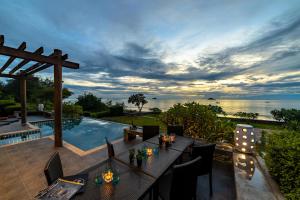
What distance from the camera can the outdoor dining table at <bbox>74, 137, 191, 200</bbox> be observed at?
122cm

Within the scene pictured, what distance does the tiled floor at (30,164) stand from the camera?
236 cm

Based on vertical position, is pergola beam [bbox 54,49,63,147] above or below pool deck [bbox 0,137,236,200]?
above

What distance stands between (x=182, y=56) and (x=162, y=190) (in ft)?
24.9

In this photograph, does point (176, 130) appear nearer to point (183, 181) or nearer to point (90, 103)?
point (183, 181)

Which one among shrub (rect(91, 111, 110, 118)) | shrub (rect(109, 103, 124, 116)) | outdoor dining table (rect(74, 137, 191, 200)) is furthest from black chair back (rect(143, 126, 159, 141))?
shrub (rect(109, 103, 124, 116))

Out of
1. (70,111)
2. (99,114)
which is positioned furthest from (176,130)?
(99,114)

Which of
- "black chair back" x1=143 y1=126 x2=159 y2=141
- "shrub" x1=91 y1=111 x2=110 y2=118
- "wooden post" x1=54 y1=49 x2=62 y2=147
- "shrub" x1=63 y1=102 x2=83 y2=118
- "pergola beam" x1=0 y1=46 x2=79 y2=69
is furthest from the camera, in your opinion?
"shrub" x1=91 y1=111 x2=110 y2=118

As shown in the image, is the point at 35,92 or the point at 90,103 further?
the point at 90,103

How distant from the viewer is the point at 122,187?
133 cm

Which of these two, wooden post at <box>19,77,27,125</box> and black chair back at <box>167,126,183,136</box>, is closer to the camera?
black chair back at <box>167,126,183,136</box>

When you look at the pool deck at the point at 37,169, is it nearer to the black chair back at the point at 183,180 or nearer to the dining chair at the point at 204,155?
the dining chair at the point at 204,155

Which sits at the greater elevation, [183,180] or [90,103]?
[90,103]

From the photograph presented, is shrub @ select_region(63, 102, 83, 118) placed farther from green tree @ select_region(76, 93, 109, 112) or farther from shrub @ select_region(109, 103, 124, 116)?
green tree @ select_region(76, 93, 109, 112)

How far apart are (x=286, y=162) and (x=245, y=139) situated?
4.28 feet
